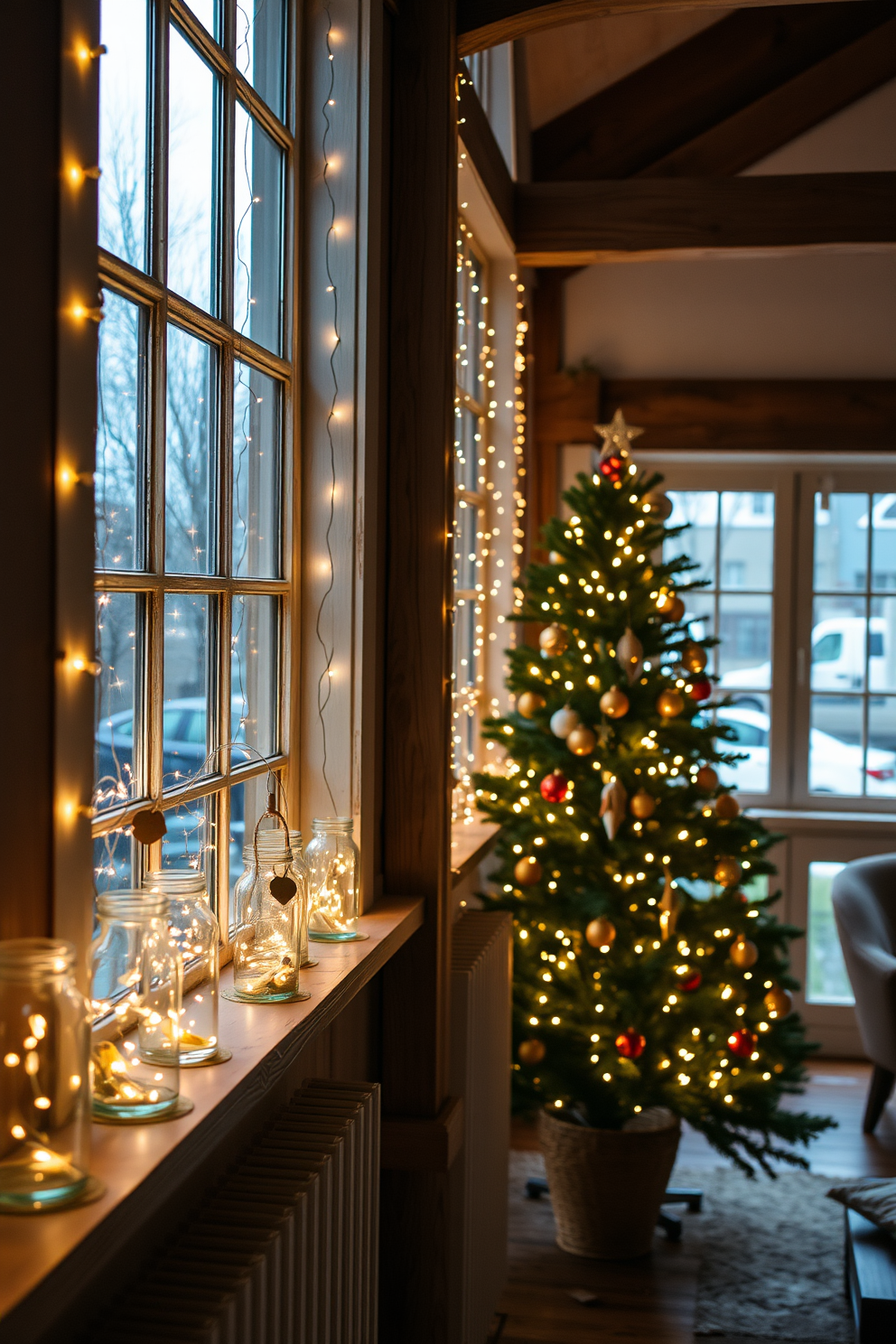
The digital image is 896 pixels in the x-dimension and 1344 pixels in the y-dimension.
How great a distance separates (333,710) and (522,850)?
1372 millimetres

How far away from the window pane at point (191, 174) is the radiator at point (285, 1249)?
3.54 ft

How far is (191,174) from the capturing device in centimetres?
164

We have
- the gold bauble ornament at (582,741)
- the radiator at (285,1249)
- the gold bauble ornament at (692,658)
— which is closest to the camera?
the radiator at (285,1249)

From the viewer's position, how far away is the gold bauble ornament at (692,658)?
3311mm

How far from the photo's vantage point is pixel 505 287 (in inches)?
161

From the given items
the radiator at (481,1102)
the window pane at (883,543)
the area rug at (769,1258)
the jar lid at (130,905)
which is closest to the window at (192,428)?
the jar lid at (130,905)

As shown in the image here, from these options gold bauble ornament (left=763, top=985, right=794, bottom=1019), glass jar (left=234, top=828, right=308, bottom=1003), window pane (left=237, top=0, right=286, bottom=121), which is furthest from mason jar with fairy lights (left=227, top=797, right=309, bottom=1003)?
gold bauble ornament (left=763, top=985, right=794, bottom=1019)

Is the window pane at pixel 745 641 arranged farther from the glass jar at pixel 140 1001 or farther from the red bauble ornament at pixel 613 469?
the glass jar at pixel 140 1001

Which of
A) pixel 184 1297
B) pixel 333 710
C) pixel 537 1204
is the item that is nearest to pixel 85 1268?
pixel 184 1297

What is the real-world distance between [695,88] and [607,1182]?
12.4ft

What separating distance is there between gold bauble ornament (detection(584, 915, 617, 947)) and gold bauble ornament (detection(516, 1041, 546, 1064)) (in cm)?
32

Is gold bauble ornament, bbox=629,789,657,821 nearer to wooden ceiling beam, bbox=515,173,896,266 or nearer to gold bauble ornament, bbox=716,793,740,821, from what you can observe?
gold bauble ornament, bbox=716,793,740,821

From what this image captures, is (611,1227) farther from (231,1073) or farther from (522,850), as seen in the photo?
(231,1073)

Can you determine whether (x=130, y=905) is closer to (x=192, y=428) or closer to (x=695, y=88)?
(x=192, y=428)
